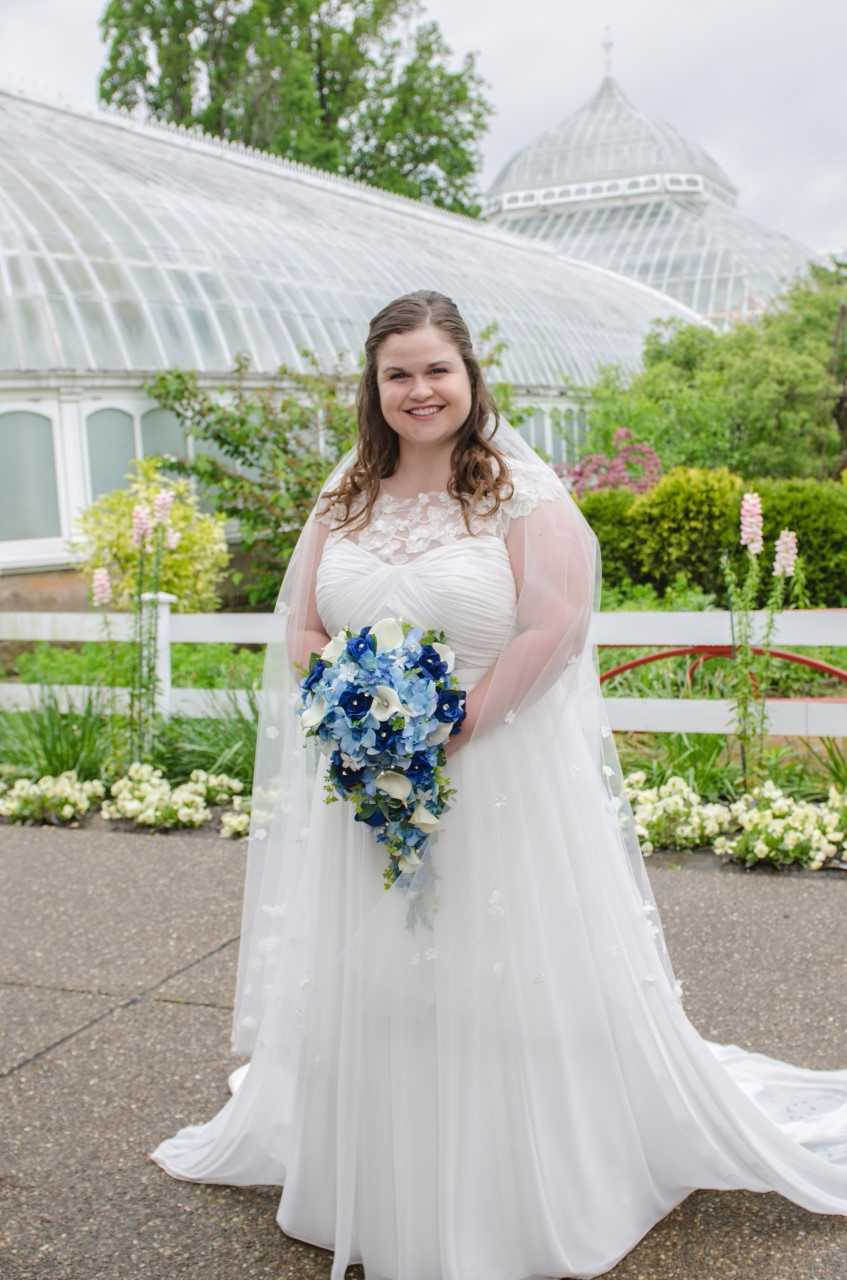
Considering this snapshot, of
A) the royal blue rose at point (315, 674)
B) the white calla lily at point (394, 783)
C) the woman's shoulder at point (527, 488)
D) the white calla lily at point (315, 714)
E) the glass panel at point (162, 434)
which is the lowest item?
the white calla lily at point (394, 783)

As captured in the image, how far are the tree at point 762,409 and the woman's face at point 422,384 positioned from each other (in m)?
13.5

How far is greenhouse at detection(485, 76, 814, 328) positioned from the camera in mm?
31344

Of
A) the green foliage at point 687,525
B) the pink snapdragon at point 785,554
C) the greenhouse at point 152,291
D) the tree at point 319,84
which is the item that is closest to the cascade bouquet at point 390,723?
the pink snapdragon at point 785,554

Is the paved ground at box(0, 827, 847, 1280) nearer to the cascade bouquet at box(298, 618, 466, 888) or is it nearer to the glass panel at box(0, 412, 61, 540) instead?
the cascade bouquet at box(298, 618, 466, 888)

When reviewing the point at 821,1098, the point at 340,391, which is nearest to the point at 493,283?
the point at 340,391

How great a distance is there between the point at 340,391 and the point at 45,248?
305 centimetres

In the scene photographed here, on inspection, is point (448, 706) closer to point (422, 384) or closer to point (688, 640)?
point (422, 384)

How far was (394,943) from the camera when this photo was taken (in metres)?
2.77

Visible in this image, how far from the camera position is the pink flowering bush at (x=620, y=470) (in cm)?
1387

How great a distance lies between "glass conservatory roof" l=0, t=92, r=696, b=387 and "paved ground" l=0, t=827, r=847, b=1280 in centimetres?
662

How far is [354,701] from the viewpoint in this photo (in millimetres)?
→ 2562

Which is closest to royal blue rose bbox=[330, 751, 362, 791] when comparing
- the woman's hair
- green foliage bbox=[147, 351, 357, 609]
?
the woman's hair

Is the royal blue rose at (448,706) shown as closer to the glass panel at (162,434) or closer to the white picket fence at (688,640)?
the white picket fence at (688,640)

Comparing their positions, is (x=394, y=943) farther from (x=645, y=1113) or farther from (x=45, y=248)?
(x=45, y=248)
